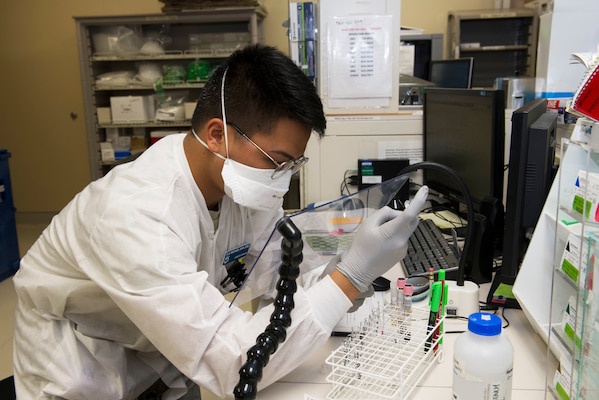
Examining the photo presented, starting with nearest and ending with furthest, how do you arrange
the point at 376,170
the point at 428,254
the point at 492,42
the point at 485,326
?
the point at 485,326 < the point at 428,254 < the point at 376,170 < the point at 492,42

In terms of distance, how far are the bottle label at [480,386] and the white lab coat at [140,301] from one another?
26 centimetres

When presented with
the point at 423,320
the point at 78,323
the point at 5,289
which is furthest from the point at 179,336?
the point at 5,289

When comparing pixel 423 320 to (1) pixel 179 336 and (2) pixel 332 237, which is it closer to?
(2) pixel 332 237

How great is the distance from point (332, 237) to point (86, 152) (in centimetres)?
436

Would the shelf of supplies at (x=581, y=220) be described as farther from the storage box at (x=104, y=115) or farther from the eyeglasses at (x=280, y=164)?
the storage box at (x=104, y=115)

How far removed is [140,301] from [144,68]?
3.67 metres

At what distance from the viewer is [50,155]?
487 centimetres

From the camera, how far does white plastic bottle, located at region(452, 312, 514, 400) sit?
2.36 feet

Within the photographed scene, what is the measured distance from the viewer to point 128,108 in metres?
4.09

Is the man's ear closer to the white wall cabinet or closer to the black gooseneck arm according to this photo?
the black gooseneck arm

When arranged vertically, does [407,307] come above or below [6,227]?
above

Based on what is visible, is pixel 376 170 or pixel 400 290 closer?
pixel 400 290

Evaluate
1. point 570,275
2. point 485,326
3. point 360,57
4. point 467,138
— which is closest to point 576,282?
point 570,275

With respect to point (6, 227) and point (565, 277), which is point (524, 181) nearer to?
point (565, 277)
